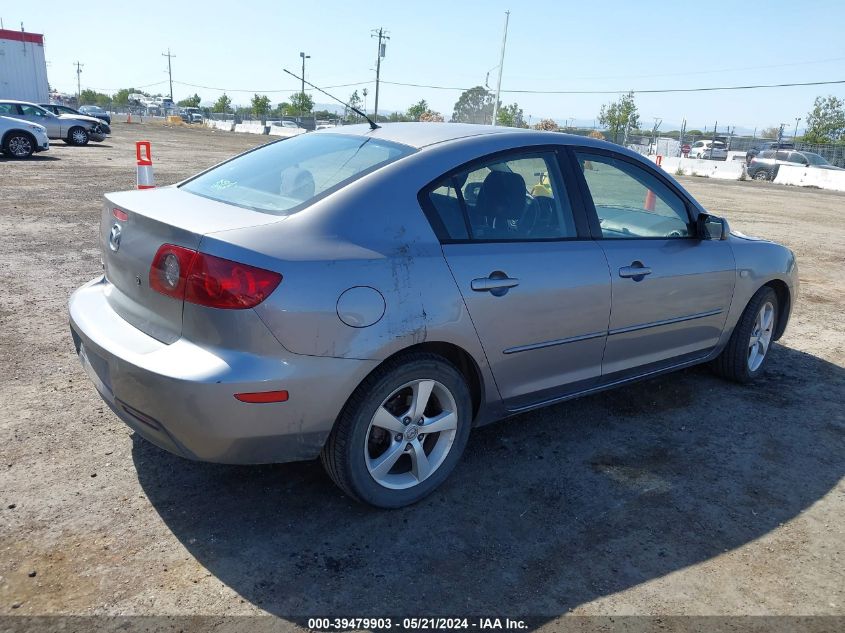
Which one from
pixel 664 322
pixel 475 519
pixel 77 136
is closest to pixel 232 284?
pixel 475 519

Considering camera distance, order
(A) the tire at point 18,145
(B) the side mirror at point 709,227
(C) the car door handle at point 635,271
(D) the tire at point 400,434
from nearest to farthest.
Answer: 1. (D) the tire at point 400,434
2. (C) the car door handle at point 635,271
3. (B) the side mirror at point 709,227
4. (A) the tire at point 18,145

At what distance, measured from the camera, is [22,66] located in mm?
32875

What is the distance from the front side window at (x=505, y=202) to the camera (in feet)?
10.1

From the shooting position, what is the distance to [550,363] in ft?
11.3

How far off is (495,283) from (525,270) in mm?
204

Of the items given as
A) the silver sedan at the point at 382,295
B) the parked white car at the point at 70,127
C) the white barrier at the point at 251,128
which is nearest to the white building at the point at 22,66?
the parked white car at the point at 70,127

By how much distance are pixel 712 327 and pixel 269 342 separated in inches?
121

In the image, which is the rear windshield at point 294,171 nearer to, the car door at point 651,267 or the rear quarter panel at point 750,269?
the car door at point 651,267

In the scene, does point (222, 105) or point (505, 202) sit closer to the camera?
point (505, 202)

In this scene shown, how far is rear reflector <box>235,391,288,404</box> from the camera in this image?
8.24ft

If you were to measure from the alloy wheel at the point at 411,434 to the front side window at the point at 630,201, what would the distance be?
135 cm

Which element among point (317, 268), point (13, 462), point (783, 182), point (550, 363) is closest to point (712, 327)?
point (550, 363)

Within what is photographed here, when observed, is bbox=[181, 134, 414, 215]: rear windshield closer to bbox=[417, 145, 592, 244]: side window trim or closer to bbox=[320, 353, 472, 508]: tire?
bbox=[417, 145, 592, 244]: side window trim

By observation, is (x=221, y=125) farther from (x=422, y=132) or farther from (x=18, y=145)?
(x=422, y=132)
